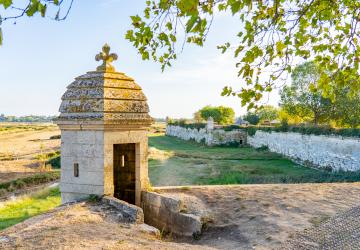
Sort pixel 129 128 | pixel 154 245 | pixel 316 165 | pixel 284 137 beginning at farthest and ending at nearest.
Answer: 1. pixel 284 137
2. pixel 316 165
3. pixel 129 128
4. pixel 154 245

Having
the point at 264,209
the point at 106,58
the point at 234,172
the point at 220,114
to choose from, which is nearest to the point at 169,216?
the point at 264,209

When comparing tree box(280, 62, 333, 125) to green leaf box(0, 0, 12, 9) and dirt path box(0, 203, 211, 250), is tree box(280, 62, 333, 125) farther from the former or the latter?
green leaf box(0, 0, 12, 9)

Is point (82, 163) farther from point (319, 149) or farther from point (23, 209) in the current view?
point (319, 149)

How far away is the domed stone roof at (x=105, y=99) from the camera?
6867 millimetres

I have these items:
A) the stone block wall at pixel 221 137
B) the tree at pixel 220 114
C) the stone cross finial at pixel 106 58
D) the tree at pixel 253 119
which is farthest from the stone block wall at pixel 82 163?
the tree at pixel 220 114

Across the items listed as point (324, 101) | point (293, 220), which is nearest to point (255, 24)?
point (293, 220)

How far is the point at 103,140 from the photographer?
22.4 feet

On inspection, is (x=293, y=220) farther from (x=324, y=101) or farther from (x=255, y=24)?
(x=324, y=101)

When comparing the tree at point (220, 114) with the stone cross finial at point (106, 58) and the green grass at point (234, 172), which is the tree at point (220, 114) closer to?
the green grass at point (234, 172)

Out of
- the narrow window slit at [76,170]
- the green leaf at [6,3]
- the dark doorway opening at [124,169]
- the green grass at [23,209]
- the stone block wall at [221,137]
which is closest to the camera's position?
the green leaf at [6,3]

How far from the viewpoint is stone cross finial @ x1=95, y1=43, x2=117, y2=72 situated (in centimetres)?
753

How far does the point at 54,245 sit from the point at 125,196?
4286 mm

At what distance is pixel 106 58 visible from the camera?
25.2 feet

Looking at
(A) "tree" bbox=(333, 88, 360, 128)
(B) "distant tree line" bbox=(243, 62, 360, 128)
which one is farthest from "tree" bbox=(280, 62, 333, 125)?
(A) "tree" bbox=(333, 88, 360, 128)
